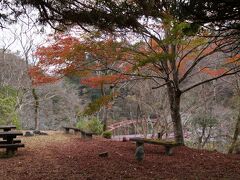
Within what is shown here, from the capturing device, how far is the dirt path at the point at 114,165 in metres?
5.05

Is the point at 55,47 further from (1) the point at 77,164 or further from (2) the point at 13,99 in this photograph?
(2) the point at 13,99

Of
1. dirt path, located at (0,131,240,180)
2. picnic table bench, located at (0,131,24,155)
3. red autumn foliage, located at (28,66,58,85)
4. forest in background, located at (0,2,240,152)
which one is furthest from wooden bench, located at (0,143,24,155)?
red autumn foliage, located at (28,66,58,85)

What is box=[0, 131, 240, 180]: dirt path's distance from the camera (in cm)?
505

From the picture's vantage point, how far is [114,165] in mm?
5789

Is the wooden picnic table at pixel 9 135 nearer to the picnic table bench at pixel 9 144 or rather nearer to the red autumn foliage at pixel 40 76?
the picnic table bench at pixel 9 144

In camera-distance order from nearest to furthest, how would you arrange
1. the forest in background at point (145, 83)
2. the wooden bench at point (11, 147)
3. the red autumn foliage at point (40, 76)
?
the wooden bench at point (11, 147) → the forest in background at point (145, 83) → the red autumn foliage at point (40, 76)

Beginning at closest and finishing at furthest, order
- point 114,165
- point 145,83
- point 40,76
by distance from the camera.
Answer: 1. point 114,165
2. point 40,76
3. point 145,83

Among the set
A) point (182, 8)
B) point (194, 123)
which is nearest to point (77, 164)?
point (182, 8)

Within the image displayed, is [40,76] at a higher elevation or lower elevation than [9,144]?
higher

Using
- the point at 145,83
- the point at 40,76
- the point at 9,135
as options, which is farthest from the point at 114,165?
the point at 145,83

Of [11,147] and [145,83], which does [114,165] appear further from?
[145,83]

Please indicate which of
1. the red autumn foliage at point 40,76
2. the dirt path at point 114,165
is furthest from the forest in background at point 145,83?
the dirt path at point 114,165

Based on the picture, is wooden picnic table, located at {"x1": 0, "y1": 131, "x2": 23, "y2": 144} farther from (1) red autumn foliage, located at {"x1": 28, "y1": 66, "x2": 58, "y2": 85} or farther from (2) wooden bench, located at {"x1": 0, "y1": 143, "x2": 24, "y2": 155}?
(1) red autumn foliage, located at {"x1": 28, "y1": 66, "x2": 58, "y2": 85}

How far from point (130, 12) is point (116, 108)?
1678 centimetres
